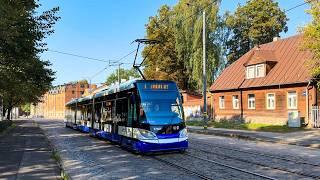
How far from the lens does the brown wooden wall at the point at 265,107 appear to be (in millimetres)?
33778

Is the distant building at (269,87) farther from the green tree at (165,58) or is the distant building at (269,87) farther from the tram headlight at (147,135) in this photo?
the tram headlight at (147,135)

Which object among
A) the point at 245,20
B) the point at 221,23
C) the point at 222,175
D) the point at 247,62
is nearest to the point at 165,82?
the point at 222,175

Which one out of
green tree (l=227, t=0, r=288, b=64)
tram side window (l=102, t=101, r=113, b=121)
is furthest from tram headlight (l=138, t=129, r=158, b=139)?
green tree (l=227, t=0, r=288, b=64)

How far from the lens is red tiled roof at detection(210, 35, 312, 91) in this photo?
35406mm

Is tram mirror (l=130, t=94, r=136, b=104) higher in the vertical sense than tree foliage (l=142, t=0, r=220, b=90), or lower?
lower

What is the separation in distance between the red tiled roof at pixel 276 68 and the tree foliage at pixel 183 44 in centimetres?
901

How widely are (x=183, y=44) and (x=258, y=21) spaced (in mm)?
11875

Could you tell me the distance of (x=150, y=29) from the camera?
209 ft

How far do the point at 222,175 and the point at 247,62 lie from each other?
3199 cm

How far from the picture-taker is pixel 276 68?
128 feet

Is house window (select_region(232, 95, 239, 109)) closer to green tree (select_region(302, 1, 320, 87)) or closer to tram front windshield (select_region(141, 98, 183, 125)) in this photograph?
green tree (select_region(302, 1, 320, 87))

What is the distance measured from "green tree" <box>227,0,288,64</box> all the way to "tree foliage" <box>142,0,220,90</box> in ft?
15.2

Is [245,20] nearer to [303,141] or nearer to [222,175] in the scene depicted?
[303,141]

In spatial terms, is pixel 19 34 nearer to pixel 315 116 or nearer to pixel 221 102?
pixel 315 116
